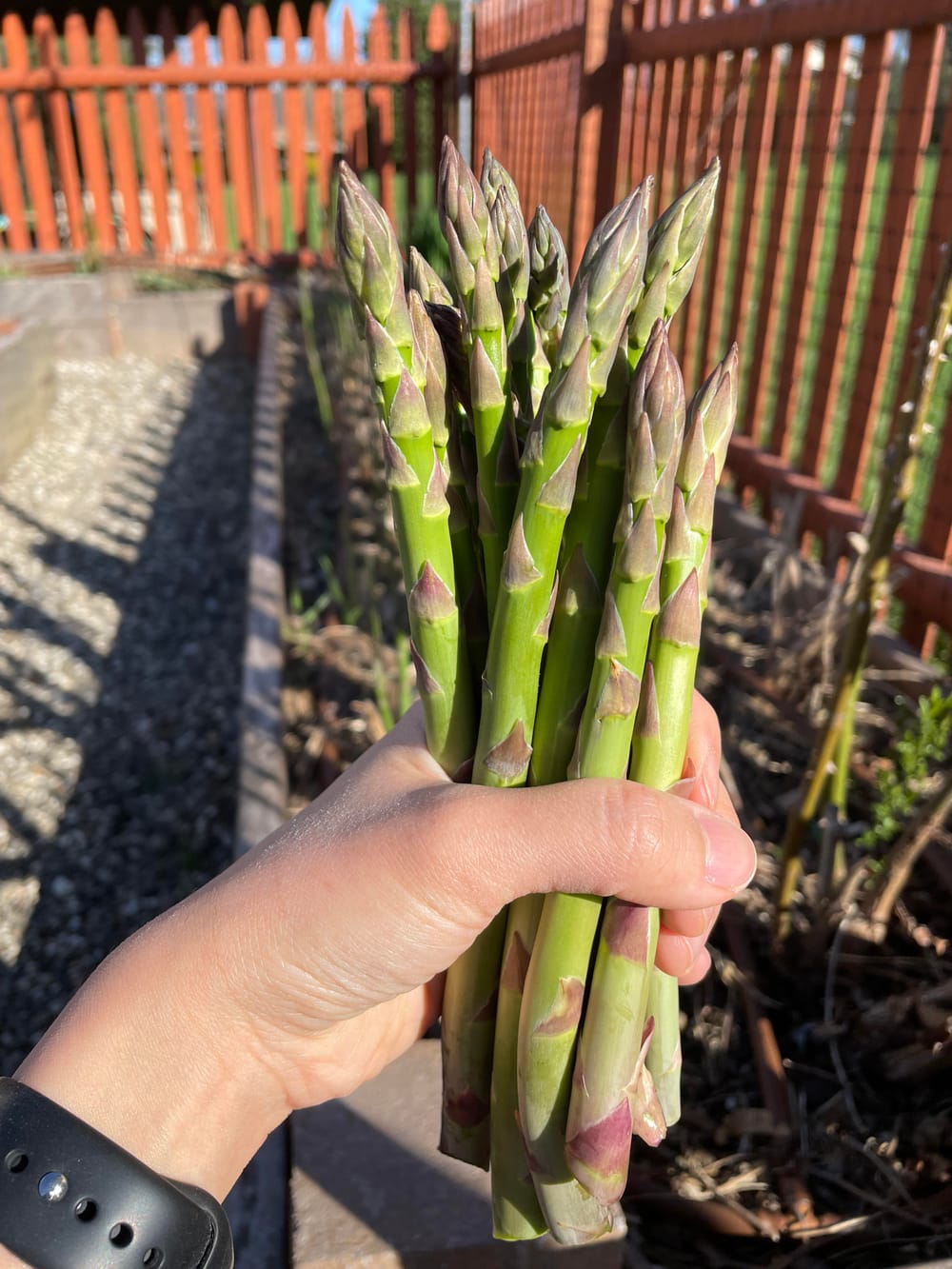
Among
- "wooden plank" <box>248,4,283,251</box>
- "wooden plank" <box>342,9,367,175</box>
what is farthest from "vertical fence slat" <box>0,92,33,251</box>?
"wooden plank" <box>342,9,367,175</box>

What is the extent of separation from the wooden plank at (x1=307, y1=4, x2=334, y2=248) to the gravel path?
3.86 m

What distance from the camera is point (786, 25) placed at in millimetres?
3561

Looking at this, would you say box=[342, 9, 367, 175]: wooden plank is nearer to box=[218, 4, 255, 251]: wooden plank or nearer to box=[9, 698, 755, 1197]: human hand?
box=[218, 4, 255, 251]: wooden plank

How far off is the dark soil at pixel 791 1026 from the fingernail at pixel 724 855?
80 centimetres

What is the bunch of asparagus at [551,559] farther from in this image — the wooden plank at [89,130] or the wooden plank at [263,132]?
the wooden plank at [89,130]

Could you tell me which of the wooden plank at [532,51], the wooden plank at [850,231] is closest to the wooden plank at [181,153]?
the wooden plank at [532,51]

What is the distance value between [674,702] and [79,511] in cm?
453

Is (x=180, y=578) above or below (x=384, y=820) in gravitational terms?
below

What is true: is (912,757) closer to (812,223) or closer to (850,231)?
(850,231)

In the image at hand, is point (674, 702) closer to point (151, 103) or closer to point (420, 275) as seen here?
point (420, 275)

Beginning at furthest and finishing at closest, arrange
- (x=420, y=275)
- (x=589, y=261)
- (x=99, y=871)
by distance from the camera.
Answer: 1. (x=99, y=871)
2. (x=420, y=275)
3. (x=589, y=261)

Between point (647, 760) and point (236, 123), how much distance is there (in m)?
9.29

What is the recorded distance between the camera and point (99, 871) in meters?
2.82

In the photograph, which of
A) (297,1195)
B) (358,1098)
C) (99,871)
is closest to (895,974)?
(358,1098)
